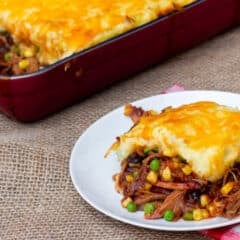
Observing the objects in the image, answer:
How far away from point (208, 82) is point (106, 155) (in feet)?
2.00

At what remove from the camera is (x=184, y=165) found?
1675 mm

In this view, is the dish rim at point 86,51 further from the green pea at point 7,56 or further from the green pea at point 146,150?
the green pea at point 146,150

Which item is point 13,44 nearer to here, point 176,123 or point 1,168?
point 1,168

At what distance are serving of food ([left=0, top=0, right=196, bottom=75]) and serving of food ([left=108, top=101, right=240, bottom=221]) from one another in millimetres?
508

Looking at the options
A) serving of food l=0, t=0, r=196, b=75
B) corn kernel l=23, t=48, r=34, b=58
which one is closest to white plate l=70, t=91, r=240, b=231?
serving of food l=0, t=0, r=196, b=75

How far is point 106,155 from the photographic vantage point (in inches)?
74.7

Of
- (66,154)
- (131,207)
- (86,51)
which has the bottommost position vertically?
(66,154)

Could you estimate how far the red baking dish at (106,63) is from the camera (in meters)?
2.06

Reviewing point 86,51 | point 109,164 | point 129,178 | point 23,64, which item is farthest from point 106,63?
point 129,178

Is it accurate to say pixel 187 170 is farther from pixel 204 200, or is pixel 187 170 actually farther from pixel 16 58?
pixel 16 58

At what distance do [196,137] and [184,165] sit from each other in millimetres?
73

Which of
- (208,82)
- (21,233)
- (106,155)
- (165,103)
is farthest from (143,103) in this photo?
(21,233)

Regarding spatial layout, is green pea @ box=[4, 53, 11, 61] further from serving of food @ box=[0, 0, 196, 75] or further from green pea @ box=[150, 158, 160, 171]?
green pea @ box=[150, 158, 160, 171]

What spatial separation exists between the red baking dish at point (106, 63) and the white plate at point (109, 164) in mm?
199
